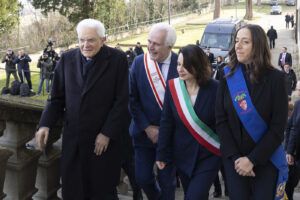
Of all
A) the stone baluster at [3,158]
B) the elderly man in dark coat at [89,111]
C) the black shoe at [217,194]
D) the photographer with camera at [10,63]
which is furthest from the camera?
the photographer with camera at [10,63]

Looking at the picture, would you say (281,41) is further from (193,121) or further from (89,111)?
(89,111)

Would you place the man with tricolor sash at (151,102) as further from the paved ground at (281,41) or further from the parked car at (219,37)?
the parked car at (219,37)

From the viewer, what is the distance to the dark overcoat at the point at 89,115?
284 centimetres

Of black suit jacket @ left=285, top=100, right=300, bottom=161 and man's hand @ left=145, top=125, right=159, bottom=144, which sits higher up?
man's hand @ left=145, top=125, right=159, bottom=144

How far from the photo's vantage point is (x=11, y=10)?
2870 centimetres

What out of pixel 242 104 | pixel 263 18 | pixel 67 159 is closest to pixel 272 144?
pixel 242 104

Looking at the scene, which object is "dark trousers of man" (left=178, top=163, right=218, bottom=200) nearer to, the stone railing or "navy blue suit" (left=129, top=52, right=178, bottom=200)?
"navy blue suit" (left=129, top=52, right=178, bottom=200)

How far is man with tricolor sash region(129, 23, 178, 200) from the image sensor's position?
3312mm

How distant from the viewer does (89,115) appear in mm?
2834

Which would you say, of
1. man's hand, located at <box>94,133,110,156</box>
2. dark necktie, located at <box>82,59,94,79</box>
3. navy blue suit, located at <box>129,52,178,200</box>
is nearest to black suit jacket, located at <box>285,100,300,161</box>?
navy blue suit, located at <box>129,52,178,200</box>

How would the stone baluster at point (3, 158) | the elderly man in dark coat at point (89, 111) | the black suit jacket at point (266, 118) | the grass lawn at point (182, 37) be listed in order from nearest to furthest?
1. the black suit jacket at point (266, 118)
2. the stone baluster at point (3, 158)
3. the elderly man in dark coat at point (89, 111)
4. the grass lawn at point (182, 37)

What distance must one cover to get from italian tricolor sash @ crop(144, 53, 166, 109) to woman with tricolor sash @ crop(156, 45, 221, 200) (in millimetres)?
242

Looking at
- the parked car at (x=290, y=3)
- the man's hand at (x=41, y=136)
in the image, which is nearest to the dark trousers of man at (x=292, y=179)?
the man's hand at (x=41, y=136)

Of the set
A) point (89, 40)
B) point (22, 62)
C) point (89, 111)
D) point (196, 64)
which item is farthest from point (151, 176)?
point (22, 62)
